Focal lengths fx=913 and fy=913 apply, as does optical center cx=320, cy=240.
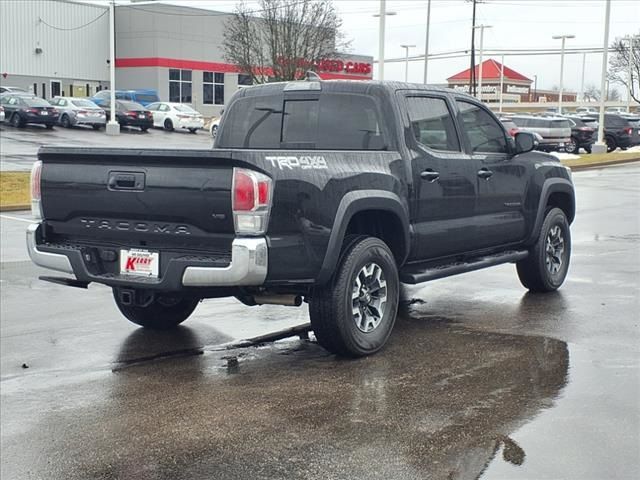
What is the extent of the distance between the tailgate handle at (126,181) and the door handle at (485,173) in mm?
3113

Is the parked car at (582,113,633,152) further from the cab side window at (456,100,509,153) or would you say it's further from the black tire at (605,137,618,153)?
the cab side window at (456,100,509,153)

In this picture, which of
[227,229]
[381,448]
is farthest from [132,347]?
[381,448]

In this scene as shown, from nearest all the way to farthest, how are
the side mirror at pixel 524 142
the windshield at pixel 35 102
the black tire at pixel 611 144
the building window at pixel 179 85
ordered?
the side mirror at pixel 524 142
the black tire at pixel 611 144
the windshield at pixel 35 102
the building window at pixel 179 85

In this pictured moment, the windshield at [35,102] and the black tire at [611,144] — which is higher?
the windshield at [35,102]

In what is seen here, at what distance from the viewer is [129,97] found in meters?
55.7

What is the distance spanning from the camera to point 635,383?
5832 millimetres

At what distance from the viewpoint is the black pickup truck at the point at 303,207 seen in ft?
18.9

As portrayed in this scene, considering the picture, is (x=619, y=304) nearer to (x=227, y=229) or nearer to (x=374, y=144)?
(x=374, y=144)

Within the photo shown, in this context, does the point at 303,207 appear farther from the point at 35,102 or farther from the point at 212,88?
the point at 212,88

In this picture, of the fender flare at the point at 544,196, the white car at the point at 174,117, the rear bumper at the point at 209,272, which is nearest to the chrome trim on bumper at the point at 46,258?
the rear bumper at the point at 209,272

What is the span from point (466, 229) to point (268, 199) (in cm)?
245

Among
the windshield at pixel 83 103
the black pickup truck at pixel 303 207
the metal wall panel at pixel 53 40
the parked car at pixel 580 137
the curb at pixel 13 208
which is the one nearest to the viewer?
the black pickup truck at pixel 303 207

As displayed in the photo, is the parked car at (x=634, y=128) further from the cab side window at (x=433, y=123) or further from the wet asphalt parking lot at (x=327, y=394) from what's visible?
the cab side window at (x=433, y=123)

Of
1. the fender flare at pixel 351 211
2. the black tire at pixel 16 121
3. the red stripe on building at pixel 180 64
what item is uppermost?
the red stripe on building at pixel 180 64
